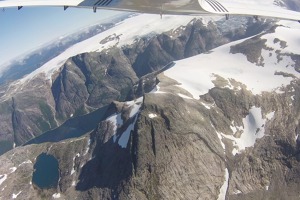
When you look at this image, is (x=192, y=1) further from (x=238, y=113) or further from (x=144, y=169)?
(x=238, y=113)

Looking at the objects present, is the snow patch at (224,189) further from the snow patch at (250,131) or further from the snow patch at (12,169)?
the snow patch at (12,169)

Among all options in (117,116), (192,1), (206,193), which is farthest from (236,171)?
(192,1)

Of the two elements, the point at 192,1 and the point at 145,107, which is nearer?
the point at 192,1

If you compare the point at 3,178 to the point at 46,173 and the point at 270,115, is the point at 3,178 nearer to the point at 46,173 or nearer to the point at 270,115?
the point at 46,173

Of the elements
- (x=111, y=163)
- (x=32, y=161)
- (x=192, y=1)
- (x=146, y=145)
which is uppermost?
(x=192, y=1)

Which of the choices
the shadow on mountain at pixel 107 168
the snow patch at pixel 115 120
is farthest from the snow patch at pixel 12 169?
the snow patch at pixel 115 120

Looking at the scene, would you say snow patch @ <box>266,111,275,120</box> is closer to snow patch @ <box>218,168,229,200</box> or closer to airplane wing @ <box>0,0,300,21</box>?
snow patch @ <box>218,168,229,200</box>

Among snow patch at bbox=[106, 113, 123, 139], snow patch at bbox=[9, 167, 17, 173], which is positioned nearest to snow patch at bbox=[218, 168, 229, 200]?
snow patch at bbox=[106, 113, 123, 139]

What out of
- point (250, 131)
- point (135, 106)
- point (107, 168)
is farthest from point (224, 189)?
point (135, 106)
